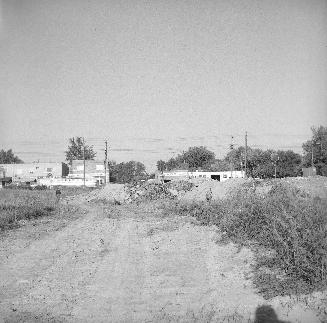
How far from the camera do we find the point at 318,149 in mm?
58844

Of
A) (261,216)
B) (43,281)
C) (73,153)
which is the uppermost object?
(73,153)

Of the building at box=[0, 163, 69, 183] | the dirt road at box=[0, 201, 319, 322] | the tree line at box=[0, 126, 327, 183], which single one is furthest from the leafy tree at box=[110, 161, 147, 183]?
the dirt road at box=[0, 201, 319, 322]

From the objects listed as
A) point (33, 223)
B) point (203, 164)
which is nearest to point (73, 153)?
point (203, 164)

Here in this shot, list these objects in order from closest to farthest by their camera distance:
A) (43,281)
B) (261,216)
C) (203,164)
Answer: (43,281) < (261,216) < (203,164)

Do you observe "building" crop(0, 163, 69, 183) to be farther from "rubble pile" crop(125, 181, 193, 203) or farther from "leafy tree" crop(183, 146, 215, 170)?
"rubble pile" crop(125, 181, 193, 203)

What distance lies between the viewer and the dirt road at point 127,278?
5.83m

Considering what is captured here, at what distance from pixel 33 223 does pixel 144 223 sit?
4403 millimetres

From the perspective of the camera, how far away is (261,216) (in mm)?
9586

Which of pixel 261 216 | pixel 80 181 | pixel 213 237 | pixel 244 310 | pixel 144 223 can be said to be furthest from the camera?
pixel 80 181

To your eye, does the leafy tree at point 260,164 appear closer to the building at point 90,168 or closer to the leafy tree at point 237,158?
the leafy tree at point 237,158

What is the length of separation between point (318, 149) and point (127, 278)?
57259mm

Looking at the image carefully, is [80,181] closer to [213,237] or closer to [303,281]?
[213,237]

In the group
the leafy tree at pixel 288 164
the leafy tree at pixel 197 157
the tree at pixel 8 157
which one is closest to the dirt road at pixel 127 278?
the leafy tree at pixel 288 164

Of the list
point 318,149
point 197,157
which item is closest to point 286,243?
point 318,149
